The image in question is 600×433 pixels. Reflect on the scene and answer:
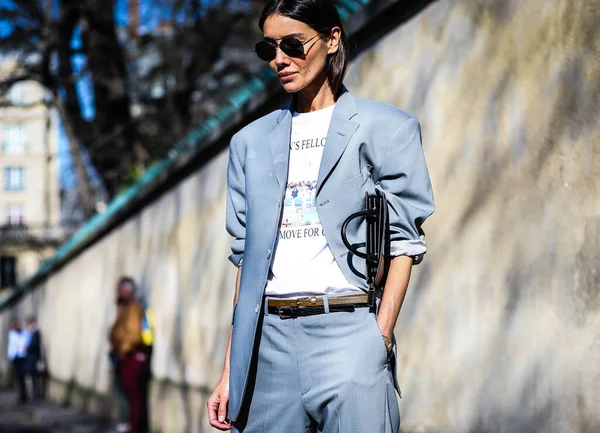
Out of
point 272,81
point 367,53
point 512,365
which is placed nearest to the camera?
point 512,365

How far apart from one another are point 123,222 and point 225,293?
3.87 m

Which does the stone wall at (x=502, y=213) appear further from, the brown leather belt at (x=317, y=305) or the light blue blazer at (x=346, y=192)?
the brown leather belt at (x=317, y=305)

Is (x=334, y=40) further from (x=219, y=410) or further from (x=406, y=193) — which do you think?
(x=219, y=410)

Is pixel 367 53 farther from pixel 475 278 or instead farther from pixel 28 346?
pixel 28 346

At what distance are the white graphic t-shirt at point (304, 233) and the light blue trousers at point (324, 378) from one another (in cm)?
9

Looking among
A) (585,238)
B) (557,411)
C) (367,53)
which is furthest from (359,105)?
(367,53)

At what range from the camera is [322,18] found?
10.7 ft

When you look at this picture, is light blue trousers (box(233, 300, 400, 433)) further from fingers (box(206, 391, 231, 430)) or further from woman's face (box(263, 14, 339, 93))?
woman's face (box(263, 14, 339, 93))

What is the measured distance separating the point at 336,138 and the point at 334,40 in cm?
35

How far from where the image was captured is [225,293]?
29.9ft

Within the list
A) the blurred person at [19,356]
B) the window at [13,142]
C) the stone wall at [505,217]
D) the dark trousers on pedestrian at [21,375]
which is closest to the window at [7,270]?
the window at [13,142]

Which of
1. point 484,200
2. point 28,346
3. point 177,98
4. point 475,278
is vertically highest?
point 177,98

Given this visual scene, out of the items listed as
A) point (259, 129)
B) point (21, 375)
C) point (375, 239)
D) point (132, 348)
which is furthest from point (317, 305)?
point (21, 375)

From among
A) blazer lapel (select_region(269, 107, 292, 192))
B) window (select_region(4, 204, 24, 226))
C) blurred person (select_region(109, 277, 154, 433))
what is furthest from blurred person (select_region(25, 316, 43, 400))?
window (select_region(4, 204, 24, 226))
